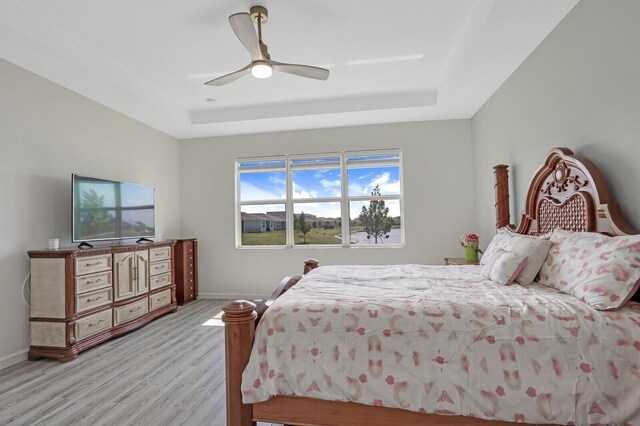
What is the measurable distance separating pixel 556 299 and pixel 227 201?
4.53 metres

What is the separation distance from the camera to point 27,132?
308 cm

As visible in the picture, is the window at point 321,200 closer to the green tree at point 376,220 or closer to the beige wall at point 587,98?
the green tree at point 376,220

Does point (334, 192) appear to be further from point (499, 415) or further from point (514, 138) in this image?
point (499, 415)

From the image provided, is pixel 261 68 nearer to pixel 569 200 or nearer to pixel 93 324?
pixel 569 200

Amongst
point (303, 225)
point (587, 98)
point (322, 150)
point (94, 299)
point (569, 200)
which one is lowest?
point (94, 299)

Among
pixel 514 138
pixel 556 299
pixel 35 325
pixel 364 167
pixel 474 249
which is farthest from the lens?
pixel 364 167

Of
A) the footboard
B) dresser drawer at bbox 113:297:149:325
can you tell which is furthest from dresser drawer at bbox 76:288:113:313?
the footboard

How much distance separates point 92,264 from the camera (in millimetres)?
3201

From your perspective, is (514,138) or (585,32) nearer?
(585,32)

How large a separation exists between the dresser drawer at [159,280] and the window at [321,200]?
4.05ft

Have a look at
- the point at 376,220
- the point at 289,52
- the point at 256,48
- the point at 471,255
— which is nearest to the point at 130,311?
the point at 256,48

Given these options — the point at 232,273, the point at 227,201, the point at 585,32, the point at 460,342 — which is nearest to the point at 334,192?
the point at 227,201

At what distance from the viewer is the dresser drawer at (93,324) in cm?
303

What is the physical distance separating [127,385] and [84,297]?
3.74ft
